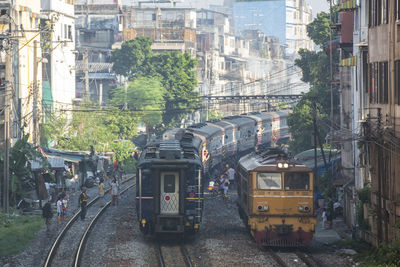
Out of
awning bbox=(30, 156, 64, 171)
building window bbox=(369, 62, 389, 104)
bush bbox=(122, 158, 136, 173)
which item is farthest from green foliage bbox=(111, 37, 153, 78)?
building window bbox=(369, 62, 389, 104)

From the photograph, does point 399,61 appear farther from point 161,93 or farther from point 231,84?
point 231,84

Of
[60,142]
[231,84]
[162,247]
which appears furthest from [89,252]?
[231,84]

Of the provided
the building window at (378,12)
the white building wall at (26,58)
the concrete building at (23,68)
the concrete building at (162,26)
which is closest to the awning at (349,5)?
the building window at (378,12)

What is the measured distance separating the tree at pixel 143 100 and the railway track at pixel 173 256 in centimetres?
4062

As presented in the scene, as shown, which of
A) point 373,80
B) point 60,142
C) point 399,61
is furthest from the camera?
point 60,142

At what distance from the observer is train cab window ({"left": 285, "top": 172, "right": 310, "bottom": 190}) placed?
2186 centimetres

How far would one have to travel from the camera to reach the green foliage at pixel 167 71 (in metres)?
71.4

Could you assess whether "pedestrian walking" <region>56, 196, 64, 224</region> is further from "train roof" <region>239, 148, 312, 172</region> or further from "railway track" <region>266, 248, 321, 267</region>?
"railway track" <region>266, 248, 321, 267</region>

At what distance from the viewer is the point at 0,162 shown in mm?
31188

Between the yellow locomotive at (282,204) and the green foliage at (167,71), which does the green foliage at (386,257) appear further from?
the green foliage at (167,71)

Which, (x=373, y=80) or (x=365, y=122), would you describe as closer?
(x=365, y=122)

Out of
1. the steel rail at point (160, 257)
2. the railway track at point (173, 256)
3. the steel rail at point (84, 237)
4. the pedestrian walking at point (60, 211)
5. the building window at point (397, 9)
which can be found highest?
the building window at point (397, 9)

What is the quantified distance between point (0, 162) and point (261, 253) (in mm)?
14700

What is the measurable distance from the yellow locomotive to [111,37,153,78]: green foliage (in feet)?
171
